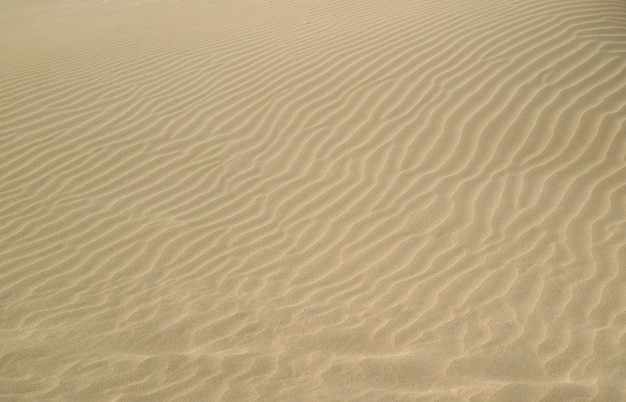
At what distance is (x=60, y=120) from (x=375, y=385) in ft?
15.2

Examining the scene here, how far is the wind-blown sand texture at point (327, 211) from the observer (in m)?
3.37

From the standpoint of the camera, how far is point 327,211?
16.1 ft

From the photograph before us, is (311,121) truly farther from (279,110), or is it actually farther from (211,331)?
(211,331)

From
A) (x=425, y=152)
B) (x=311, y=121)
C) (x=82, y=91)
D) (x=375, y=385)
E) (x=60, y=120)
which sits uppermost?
(x=82, y=91)

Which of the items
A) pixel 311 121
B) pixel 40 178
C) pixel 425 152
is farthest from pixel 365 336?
pixel 40 178

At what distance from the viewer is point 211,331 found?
371cm

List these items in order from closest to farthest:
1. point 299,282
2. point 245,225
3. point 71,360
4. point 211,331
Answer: point 71,360 < point 211,331 < point 299,282 < point 245,225

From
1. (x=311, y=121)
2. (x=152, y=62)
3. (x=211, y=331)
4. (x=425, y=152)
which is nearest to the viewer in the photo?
(x=211, y=331)

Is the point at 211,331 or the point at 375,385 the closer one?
the point at 375,385

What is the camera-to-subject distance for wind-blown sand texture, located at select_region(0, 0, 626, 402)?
337cm

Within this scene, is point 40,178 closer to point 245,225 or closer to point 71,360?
point 245,225

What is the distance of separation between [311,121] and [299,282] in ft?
7.34

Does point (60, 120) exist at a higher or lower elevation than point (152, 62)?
lower

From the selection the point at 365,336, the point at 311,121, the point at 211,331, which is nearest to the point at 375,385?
the point at 365,336
